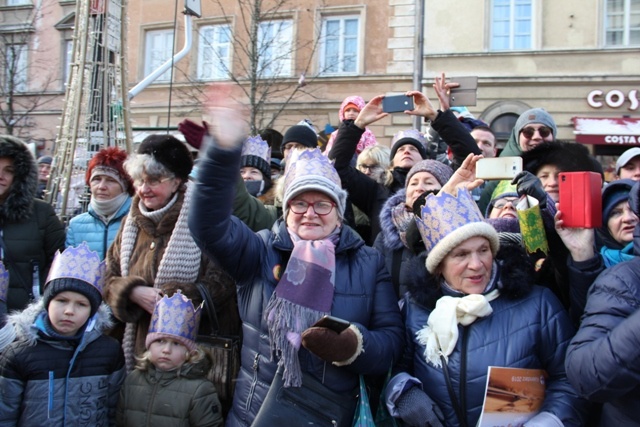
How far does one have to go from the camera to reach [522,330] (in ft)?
6.79

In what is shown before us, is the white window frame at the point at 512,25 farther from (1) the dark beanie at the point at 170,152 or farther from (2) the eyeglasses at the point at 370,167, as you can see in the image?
(1) the dark beanie at the point at 170,152

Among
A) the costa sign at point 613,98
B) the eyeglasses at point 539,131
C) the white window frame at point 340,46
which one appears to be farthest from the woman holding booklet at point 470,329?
the white window frame at point 340,46

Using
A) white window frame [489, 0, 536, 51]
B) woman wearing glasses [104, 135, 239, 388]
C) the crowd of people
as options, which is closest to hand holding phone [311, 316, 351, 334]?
the crowd of people

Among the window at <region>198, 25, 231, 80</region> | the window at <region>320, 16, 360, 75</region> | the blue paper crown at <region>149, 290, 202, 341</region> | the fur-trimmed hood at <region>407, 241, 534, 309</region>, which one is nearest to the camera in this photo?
the fur-trimmed hood at <region>407, 241, 534, 309</region>

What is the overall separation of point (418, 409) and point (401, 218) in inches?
42.9

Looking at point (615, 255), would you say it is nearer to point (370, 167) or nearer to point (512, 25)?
point (370, 167)

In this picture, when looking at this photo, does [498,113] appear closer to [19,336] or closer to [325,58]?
[325,58]

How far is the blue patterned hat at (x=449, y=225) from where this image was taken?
2180 mm

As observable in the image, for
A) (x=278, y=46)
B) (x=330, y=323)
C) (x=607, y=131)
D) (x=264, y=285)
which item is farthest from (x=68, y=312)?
(x=278, y=46)

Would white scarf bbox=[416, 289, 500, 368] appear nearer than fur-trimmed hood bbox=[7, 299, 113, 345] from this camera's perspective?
Yes

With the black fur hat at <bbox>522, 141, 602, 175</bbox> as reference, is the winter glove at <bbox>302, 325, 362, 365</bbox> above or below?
below

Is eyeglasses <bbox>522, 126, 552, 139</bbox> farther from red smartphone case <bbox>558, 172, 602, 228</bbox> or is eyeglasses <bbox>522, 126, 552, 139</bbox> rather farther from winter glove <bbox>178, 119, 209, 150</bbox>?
winter glove <bbox>178, 119, 209, 150</bbox>

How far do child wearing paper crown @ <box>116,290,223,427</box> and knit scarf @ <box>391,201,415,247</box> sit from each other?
1.08 metres

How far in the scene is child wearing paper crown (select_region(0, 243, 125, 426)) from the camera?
2.57 meters
